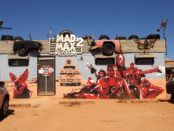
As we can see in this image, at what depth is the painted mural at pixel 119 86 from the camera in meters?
11.0

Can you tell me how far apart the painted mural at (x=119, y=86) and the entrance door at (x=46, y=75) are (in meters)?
1.45

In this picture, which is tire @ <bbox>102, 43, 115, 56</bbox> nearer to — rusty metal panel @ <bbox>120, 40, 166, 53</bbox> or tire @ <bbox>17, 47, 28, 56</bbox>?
rusty metal panel @ <bbox>120, 40, 166, 53</bbox>

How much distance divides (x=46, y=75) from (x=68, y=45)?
2.92 meters

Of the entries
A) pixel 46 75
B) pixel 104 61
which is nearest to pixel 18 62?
pixel 46 75

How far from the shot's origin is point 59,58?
11.3 meters

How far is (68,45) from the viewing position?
1137cm

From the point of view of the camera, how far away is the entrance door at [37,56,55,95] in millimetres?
11211

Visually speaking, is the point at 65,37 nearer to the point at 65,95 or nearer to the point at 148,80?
the point at 65,95

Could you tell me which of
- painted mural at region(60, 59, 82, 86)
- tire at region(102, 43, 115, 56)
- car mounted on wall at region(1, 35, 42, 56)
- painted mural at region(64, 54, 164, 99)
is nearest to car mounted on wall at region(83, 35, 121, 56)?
tire at region(102, 43, 115, 56)

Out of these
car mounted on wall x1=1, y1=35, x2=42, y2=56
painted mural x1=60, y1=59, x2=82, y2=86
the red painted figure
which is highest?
car mounted on wall x1=1, y1=35, x2=42, y2=56

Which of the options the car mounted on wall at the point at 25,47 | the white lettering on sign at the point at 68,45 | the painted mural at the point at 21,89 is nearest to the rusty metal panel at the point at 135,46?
the white lettering on sign at the point at 68,45

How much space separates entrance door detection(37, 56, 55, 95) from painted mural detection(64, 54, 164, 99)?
1449 millimetres

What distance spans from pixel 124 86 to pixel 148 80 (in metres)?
1.90

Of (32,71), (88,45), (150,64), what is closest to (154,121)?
(150,64)
